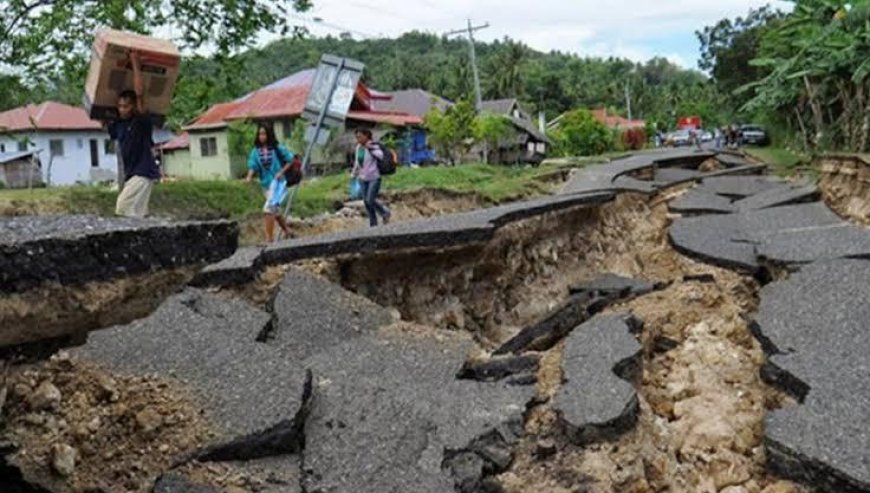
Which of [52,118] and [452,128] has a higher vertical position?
[52,118]

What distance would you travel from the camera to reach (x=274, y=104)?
34656mm

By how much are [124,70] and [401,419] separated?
8.30 feet

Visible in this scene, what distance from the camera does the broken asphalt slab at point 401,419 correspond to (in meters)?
3.73

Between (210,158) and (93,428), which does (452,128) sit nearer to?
(210,158)

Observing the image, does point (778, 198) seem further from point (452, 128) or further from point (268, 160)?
point (452, 128)

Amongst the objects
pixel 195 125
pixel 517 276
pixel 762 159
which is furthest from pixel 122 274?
pixel 195 125

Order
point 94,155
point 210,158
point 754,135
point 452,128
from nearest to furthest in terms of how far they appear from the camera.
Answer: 1. point 452,128
2. point 754,135
3. point 210,158
4. point 94,155

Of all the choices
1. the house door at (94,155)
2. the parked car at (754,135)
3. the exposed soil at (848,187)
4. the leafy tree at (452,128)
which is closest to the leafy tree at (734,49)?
the parked car at (754,135)

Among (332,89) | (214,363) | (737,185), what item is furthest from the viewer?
(737,185)

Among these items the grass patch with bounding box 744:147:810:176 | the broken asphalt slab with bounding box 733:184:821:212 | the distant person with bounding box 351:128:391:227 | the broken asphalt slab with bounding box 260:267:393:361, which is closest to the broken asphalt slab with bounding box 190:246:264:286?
the broken asphalt slab with bounding box 260:267:393:361

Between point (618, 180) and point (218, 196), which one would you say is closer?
point (218, 196)

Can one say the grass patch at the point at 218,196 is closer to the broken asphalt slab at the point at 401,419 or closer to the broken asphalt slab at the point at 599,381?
the broken asphalt slab at the point at 401,419

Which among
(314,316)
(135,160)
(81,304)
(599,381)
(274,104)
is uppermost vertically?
(274,104)

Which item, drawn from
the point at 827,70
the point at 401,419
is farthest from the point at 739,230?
the point at 827,70
